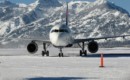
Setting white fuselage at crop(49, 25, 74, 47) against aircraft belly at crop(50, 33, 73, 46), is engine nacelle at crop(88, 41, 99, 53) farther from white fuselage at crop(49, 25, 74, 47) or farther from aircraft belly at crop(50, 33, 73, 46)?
aircraft belly at crop(50, 33, 73, 46)

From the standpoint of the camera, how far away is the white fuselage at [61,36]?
45.5m

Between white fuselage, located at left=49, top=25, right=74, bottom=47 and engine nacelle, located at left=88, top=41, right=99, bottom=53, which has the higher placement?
white fuselage, located at left=49, top=25, right=74, bottom=47

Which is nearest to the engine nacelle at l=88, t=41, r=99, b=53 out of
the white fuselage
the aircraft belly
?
the white fuselage

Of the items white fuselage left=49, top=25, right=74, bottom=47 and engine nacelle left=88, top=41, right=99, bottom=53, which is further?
engine nacelle left=88, top=41, right=99, bottom=53

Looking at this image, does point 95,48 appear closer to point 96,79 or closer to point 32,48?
point 32,48

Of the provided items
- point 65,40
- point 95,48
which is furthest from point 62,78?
point 95,48

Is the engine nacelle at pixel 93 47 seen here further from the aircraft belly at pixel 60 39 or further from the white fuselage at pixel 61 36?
the aircraft belly at pixel 60 39

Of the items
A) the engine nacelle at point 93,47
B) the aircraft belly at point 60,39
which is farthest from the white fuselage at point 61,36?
the engine nacelle at point 93,47

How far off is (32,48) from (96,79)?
31017 mm

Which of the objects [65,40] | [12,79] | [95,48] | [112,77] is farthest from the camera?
Result: [95,48]

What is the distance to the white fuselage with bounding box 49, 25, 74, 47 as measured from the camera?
4553 centimetres

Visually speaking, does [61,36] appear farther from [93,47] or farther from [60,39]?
[93,47]

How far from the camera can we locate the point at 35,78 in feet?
65.1

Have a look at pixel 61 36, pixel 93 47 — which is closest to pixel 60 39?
pixel 61 36
